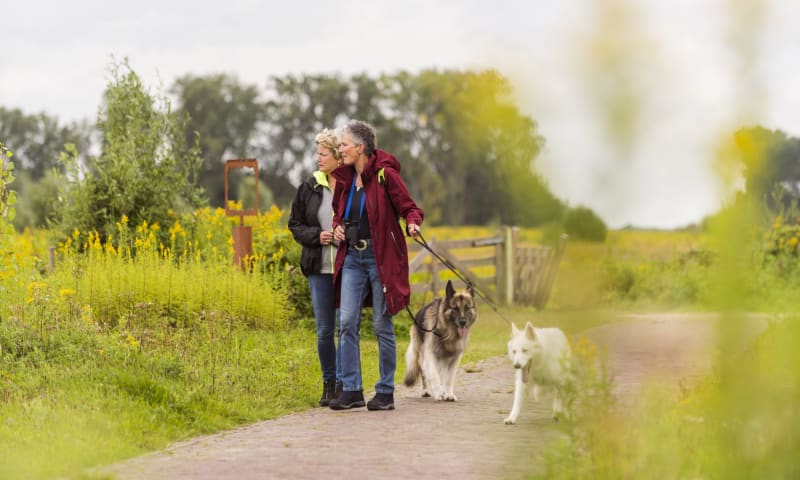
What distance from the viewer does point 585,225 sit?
1240 mm

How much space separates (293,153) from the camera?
2768 inches

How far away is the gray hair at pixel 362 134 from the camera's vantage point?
8000 millimetres

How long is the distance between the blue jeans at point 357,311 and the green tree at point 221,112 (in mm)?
61605

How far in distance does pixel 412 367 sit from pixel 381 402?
3.59ft

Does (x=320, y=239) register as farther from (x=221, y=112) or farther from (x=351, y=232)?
(x=221, y=112)

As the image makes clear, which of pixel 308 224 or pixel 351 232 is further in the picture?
pixel 308 224

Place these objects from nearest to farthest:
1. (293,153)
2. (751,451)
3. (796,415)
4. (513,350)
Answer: (751,451)
(796,415)
(513,350)
(293,153)

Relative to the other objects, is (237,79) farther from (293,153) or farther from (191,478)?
(191,478)

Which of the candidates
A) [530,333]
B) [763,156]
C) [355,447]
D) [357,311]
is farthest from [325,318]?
[763,156]

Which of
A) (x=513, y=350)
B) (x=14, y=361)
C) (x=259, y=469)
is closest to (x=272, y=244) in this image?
(x=14, y=361)

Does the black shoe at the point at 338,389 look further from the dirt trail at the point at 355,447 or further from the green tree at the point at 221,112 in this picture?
the green tree at the point at 221,112

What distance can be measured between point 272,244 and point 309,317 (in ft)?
4.02

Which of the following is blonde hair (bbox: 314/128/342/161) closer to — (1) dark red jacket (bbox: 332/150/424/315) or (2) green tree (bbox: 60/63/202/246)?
(1) dark red jacket (bbox: 332/150/424/315)

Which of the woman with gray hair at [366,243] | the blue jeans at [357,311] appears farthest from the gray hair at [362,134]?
the blue jeans at [357,311]
